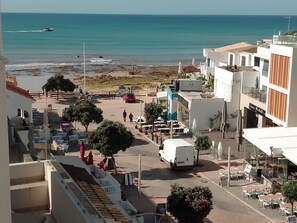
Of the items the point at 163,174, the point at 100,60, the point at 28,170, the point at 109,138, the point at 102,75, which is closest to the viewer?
the point at 28,170

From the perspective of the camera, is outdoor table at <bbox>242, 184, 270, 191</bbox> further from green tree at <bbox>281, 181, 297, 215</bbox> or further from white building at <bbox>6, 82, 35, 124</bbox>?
white building at <bbox>6, 82, 35, 124</bbox>

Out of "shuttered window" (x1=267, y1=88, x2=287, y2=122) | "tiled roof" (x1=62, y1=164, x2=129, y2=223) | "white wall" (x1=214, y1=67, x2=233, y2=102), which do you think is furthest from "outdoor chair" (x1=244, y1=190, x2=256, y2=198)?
"white wall" (x1=214, y1=67, x2=233, y2=102)

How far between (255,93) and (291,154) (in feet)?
33.2

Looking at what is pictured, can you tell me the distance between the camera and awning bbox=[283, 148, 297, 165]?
19.2 meters

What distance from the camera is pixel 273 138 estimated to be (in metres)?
21.9

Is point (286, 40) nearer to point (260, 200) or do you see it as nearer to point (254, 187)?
point (254, 187)

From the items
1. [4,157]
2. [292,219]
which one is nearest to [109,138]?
[292,219]

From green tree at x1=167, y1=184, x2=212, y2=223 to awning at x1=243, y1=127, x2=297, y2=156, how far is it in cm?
625

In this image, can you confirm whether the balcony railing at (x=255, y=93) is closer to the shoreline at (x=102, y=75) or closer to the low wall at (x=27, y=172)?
the low wall at (x=27, y=172)

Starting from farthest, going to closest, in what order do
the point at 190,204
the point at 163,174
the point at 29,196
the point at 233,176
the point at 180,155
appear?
the point at 180,155 < the point at 163,174 < the point at 233,176 < the point at 190,204 < the point at 29,196

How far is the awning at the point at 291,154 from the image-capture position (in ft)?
63.1

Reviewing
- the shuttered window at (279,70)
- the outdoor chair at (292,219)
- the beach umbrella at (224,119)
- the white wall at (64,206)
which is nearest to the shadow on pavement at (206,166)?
the shuttered window at (279,70)

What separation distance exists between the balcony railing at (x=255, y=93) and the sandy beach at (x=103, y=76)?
23.2 metres

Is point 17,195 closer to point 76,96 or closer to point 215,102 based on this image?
point 215,102
